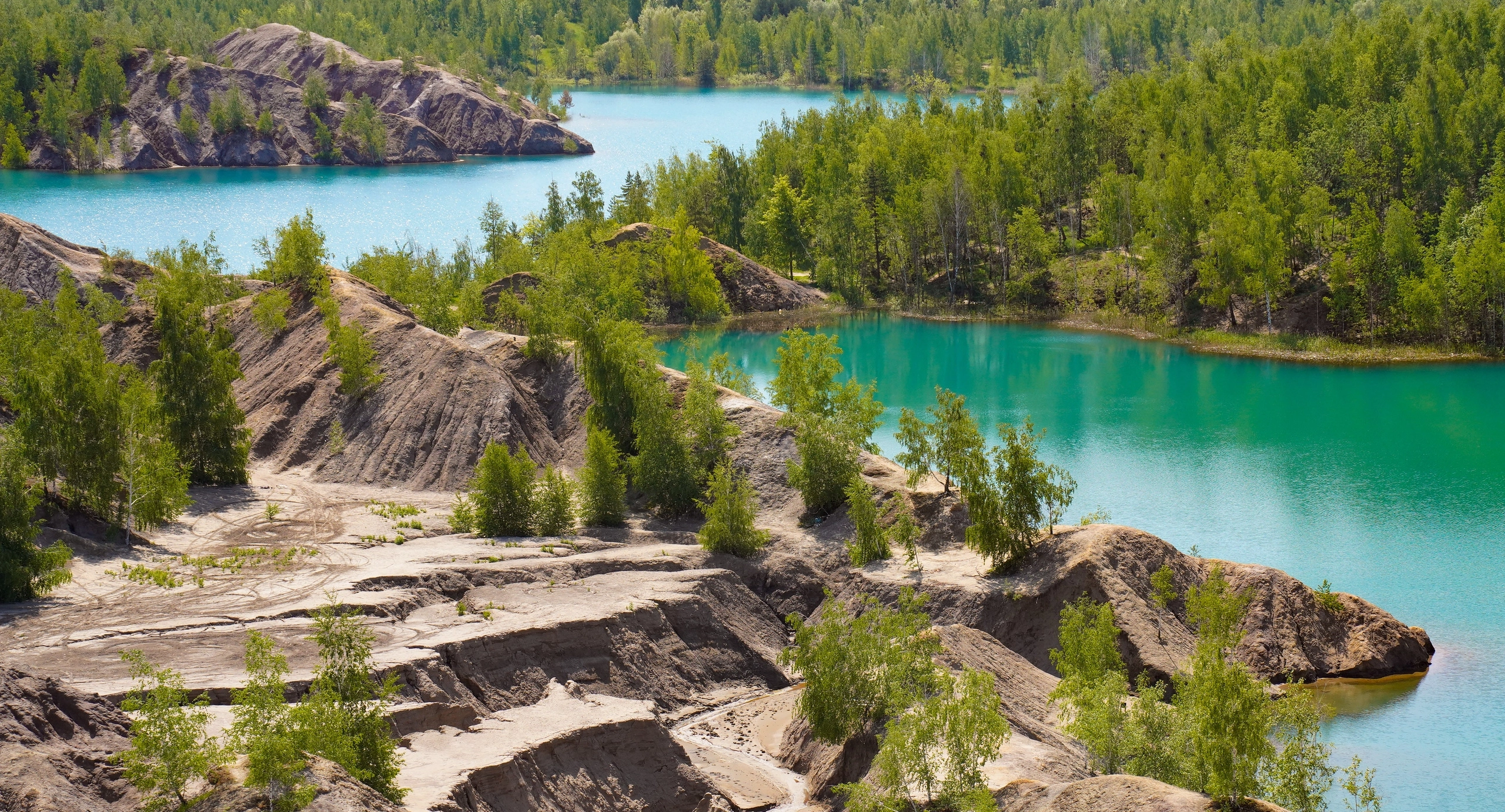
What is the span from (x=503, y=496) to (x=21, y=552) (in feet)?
56.9

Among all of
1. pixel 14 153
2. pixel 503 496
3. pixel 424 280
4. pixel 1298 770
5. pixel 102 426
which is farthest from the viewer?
pixel 14 153

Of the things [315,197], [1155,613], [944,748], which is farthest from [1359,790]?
[315,197]

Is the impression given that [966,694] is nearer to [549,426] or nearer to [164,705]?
[164,705]

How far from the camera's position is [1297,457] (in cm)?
7288

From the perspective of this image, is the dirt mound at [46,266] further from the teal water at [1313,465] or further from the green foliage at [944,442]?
the green foliage at [944,442]

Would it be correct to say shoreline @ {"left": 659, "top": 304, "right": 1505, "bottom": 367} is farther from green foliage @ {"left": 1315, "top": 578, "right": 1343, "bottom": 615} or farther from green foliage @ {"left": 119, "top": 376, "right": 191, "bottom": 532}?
green foliage @ {"left": 119, "top": 376, "right": 191, "bottom": 532}

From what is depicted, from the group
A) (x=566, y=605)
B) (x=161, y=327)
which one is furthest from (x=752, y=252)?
(x=566, y=605)

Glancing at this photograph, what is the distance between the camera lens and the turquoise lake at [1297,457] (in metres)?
44.4

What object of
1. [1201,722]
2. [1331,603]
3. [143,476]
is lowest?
[1331,603]

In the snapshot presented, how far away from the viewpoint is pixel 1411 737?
42500 mm

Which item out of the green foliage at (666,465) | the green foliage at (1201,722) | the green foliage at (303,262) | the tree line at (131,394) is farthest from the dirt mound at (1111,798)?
the green foliage at (303,262)

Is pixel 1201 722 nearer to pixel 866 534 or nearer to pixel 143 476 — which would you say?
pixel 866 534

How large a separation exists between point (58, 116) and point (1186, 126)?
144649 millimetres

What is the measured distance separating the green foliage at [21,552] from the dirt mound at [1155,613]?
92.4 feet
